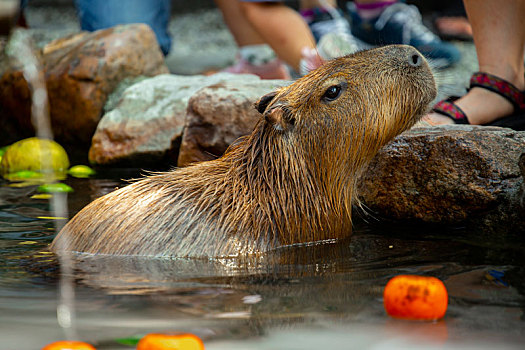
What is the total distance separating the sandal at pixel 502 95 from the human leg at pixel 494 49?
0.03 m

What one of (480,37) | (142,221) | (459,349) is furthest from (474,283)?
(480,37)

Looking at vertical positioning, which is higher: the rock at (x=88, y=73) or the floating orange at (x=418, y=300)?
the rock at (x=88, y=73)

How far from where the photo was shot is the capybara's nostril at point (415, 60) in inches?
118

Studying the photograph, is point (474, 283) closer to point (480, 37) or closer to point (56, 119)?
point (480, 37)

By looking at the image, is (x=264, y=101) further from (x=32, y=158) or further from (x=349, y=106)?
(x=32, y=158)

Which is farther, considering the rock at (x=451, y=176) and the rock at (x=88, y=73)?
the rock at (x=88, y=73)

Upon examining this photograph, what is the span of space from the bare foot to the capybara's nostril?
1.24 metres

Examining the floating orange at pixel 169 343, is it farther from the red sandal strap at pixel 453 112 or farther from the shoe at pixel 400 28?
the shoe at pixel 400 28

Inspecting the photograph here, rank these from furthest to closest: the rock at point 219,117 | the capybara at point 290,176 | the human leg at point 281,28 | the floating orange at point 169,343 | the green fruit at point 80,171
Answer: the human leg at point 281,28, the green fruit at point 80,171, the rock at point 219,117, the capybara at point 290,176, the floating orange at point 169,343

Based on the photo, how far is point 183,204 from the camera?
287 centimetres

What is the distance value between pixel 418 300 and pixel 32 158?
11.3 ft

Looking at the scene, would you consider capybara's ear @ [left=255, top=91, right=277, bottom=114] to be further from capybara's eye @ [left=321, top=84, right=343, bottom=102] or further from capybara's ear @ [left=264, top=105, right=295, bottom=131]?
capybara's eye @ [left=321, top=84, right=343, bottom=102]

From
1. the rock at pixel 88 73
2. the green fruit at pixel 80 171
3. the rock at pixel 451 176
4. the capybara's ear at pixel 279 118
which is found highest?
the rock at pixel 88 73

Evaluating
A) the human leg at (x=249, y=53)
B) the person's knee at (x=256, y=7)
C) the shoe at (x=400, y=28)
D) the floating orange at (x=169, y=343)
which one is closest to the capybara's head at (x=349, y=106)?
the floating orange at (x=169, y=343)
